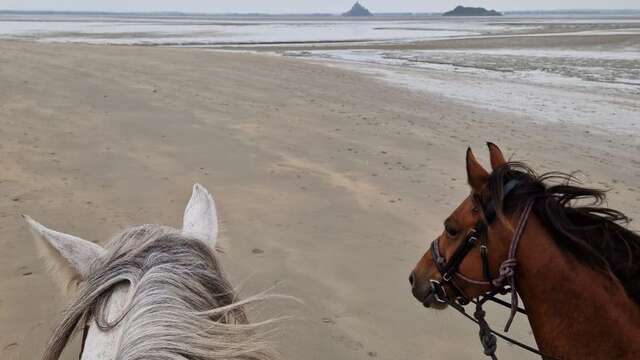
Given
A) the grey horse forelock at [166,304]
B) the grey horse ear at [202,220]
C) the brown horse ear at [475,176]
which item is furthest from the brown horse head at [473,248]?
the grey horse forelock at [166,304]

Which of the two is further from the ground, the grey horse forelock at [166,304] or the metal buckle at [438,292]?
the grey horse forelock at [166,304]

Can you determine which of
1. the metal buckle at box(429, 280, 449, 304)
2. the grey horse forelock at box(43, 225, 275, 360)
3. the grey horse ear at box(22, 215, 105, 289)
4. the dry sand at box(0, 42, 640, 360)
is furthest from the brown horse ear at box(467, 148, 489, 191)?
the grey horse ear at box(22, 215, 105, 289)

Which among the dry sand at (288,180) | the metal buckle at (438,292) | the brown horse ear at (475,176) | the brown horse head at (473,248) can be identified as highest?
the brown horse ear at (475,176)

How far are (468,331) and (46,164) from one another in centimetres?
549

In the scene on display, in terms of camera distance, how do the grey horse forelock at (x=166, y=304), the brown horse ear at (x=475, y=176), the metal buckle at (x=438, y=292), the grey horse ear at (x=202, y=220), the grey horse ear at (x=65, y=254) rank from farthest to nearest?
the metal buckle at (x=438, y=292) < the brown horse ear at (x=475, y=176) < the grey horse ear at (x=202, y=220) < the grey horse ear at (x=65, y=254) < the grey horse forelock at (x=166, y=304)

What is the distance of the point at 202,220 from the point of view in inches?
76.7

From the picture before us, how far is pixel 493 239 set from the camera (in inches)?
93.0

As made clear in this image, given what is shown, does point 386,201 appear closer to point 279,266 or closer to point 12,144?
point 279,266

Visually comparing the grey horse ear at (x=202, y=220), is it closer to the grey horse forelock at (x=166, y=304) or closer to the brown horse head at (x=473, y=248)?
the grey horse forelock at (x=166, y=304)

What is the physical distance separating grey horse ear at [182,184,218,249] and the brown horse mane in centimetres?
120

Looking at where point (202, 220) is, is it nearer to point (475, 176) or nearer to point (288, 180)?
point (475, 176)

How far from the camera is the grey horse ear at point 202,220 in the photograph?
5.97 feet

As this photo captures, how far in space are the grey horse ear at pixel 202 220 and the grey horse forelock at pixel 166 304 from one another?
0.23 metres

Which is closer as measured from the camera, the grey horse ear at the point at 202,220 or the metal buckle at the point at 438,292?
the grey horse ear at the point at 202,220
